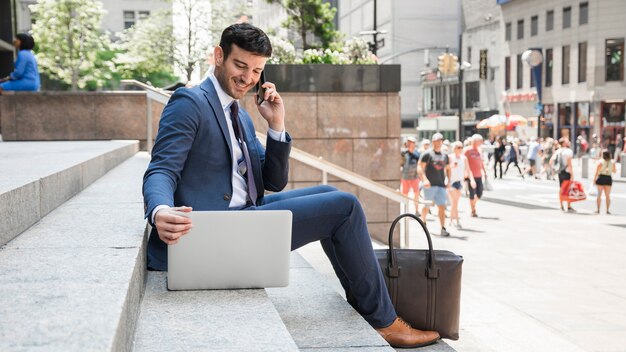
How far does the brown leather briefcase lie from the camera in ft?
14.5

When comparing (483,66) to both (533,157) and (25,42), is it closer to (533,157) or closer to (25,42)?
(533,157)

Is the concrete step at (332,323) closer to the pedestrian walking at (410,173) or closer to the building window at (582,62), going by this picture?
the pedestrian walking at (410,173)

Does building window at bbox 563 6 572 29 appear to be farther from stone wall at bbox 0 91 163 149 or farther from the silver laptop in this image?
the silver laptop

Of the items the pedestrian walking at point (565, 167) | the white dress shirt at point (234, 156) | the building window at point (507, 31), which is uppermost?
the building window at point (507, 31)

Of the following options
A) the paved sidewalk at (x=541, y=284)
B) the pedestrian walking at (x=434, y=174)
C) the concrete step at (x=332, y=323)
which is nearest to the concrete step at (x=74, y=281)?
the concrete step at (x=332, y=323)

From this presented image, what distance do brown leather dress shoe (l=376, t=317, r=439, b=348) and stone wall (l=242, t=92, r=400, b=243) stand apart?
8174 millimetres

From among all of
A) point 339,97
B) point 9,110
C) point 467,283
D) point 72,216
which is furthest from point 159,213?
point 9,110

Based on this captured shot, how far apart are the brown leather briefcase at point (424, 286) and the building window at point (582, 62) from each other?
2018 inches

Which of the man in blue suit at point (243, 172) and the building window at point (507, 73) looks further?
the building window at point (507, 73)

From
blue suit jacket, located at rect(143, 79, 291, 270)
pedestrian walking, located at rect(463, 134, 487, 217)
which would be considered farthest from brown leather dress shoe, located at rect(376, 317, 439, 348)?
pedestrian walking, located at rect(463, 134, 487, 217)

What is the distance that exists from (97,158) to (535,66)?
176 feet

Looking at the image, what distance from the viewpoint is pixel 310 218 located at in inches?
149

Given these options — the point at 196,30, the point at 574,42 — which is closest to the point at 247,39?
the point at 196,30

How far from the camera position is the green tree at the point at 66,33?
5103cm
